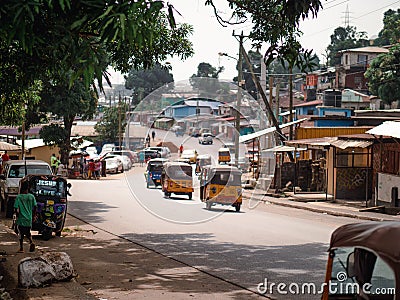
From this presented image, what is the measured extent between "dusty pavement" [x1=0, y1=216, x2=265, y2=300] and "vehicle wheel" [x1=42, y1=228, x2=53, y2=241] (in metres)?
0.17

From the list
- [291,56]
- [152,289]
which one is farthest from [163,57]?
[152,289]

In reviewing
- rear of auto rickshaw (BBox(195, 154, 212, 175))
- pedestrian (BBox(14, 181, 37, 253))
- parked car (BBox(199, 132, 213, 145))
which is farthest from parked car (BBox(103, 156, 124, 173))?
pedestrian (BBox(14, 181, 37, 253))

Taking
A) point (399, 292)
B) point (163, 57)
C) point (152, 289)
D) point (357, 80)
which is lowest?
point (152, 289)

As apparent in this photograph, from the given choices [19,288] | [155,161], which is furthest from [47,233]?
[155,161]

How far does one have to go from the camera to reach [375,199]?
1104 inches

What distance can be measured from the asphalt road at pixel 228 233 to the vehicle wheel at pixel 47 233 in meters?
2.19

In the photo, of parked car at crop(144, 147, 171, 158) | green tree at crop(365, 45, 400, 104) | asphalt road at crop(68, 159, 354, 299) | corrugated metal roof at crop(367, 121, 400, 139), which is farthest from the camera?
green tree at crop(365, 45, 400, 104)

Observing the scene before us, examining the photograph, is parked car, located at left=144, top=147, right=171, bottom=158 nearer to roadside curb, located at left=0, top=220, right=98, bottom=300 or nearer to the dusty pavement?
the dusty pavement

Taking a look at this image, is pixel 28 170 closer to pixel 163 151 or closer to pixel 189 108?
pixel 189 108

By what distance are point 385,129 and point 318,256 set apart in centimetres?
1137

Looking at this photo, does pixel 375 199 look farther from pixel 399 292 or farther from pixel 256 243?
pixel 399 292

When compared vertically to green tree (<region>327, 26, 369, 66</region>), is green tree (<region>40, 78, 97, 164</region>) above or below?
below

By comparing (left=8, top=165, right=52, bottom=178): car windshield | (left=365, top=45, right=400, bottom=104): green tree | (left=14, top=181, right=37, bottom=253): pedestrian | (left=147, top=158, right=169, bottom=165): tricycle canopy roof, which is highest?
(left=365, top=45, right=400, bottom=104): green tree

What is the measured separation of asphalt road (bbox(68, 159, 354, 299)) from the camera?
1320cm
